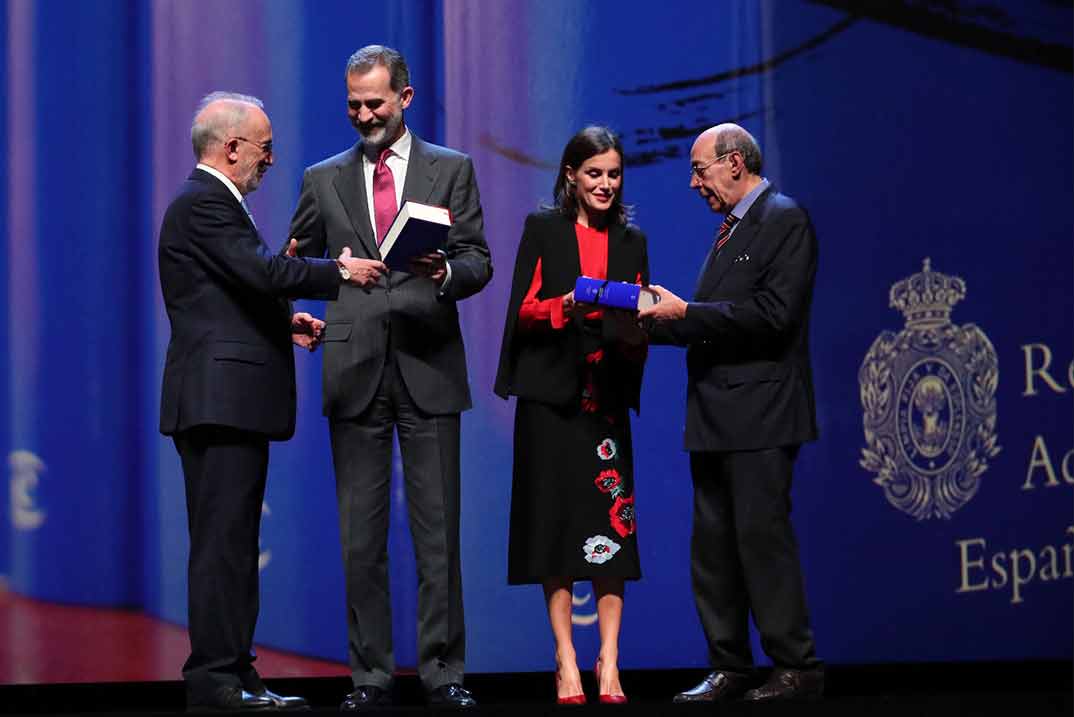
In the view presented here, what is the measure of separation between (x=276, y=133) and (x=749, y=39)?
1.66 m

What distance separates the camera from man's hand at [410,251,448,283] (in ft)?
10.8

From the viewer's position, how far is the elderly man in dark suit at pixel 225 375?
3.23 meters

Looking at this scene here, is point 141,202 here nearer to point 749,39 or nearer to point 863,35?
point 749,39

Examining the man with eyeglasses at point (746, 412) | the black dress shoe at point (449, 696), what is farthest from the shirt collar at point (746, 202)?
the black dress shoe at point (449, 696)

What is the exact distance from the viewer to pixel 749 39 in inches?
192

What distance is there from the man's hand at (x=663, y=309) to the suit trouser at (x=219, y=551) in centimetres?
97

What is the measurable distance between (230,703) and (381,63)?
1546 millimetres

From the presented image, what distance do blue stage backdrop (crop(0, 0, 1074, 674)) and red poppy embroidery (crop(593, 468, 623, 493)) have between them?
1.33 metres

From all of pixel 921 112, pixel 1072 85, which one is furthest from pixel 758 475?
pixel 1072 85

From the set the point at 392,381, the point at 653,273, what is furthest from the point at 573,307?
the point at 653,273

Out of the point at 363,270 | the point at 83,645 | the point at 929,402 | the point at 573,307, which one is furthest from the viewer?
the point at 929,402

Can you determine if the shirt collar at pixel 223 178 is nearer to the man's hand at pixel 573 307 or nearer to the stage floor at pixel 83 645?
the man's hand at pixel 573 307

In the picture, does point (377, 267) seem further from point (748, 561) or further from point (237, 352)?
point (748, 561)

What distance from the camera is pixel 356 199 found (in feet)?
11.3
